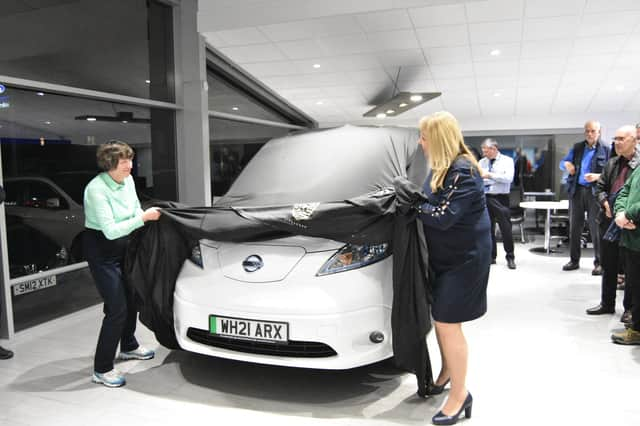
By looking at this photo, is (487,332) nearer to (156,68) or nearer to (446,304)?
(446,304)

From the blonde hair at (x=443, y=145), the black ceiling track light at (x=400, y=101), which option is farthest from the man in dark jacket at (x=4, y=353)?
the black ceiling track light at (x=400, y=101)

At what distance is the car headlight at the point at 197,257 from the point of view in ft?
8.27

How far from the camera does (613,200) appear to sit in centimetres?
366

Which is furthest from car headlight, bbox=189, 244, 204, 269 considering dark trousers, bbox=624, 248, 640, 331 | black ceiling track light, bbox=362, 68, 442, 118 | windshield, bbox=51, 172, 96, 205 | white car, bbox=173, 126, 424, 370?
black ceiling track light, bbox=362, 68, 442, 118

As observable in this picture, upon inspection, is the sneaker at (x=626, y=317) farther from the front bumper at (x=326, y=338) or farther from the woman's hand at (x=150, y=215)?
the woman's hand at (x=150, y=215)

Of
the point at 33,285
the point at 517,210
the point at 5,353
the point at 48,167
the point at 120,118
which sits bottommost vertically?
the point at 5,353

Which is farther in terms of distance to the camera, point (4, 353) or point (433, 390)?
point (4, 353)

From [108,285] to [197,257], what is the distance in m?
0.49

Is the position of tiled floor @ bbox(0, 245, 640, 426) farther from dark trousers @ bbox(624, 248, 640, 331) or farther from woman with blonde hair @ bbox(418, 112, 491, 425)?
woman with blonde hair @ bbox(418, 112, 491, 425)

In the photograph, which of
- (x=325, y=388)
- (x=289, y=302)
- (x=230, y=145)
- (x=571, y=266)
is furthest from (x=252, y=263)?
(x=230, y=145)

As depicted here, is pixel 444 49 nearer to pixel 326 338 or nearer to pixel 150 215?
pixel 150 215

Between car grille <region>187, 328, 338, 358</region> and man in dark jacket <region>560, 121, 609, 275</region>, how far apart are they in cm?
372

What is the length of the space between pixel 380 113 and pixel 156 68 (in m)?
4.20

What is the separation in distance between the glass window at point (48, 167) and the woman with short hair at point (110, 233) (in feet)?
5.57
